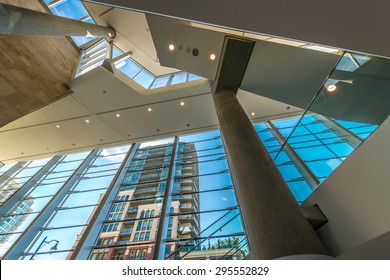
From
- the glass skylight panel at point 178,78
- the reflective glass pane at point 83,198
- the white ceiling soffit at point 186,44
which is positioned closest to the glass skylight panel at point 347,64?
the white ceiling soffit at point 186,44

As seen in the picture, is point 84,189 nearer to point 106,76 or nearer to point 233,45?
point 106,76

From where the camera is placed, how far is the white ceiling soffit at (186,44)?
5.87 meters

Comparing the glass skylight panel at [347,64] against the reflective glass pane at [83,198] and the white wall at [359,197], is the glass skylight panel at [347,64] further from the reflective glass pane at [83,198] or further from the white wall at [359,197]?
the reflective glass pane at [83,198]

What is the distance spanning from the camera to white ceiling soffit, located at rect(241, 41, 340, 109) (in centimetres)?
562

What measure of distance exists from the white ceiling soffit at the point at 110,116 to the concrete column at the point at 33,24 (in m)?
1.78

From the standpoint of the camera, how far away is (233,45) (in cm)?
577

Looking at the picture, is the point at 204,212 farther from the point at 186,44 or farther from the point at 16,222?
the point at 16,222

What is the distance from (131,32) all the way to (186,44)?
650 cm

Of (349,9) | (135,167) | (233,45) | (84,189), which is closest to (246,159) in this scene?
(349,9)

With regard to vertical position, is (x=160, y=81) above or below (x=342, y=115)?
above

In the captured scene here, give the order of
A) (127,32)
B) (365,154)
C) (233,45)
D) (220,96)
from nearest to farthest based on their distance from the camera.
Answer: (365,154) < (233,45) < (220,96) < (127,32)

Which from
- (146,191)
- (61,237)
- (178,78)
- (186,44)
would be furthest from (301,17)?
(178,78)

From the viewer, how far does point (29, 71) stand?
285 inches
